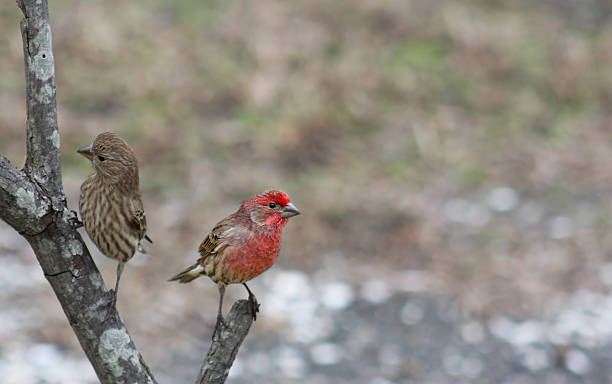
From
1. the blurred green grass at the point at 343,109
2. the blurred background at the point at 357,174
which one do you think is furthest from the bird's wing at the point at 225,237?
the blurred green grass at the point at 343,109

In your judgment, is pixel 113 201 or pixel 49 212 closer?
pixel 49 212

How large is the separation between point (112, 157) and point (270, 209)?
51 cm

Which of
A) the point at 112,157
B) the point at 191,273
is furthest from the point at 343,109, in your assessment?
the point at 112,157

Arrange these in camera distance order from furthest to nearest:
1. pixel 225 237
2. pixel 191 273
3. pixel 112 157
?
pixel 191 273 → pixel 225 237 → pixel 112 157

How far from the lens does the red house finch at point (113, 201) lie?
2617mm

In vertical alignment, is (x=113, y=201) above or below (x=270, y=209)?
above

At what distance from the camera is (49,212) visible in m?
2.45

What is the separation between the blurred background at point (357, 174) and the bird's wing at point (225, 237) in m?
3.26

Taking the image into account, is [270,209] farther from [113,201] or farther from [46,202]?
[46,202]

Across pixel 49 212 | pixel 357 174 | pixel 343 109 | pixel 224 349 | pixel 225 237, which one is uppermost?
pixel 343 109

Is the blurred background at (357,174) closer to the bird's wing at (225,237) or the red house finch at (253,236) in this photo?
the bird's wing at (225,237)

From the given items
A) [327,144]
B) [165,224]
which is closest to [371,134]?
[327,144]

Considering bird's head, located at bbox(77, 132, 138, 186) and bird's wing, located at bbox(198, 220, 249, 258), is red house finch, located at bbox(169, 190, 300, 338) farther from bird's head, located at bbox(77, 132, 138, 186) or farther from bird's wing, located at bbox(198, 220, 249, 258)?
bird's head, located at bbox(77, 132, 138, 186)

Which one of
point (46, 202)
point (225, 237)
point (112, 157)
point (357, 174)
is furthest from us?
point (357, 174)
